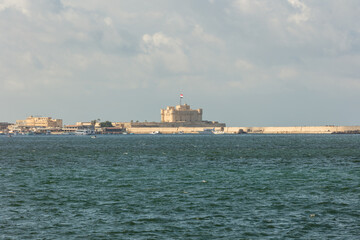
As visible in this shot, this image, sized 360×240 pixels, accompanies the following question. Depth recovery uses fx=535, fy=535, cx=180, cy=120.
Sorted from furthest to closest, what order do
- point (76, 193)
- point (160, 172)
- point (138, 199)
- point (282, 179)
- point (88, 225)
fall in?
point (160, 172)
point (282, 179)
point (76, 193)
point (138, 199)
point (88, 225)

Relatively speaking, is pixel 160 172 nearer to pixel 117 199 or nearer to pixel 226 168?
pixel 226 168

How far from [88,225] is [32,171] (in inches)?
1077

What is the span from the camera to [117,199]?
30.3 metres

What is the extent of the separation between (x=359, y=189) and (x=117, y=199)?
599 inches

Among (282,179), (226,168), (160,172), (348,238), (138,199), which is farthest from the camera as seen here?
(226,168)

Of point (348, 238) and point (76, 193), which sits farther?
point (76, 193)

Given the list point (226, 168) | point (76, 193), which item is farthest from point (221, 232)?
point (226, 168)

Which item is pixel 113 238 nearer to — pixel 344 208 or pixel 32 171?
pixel 344 208

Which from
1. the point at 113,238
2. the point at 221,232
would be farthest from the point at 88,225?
the point at 221,232

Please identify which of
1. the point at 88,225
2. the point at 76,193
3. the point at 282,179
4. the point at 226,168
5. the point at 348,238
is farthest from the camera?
the point at 226,168

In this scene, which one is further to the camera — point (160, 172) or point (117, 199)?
point (160, 172)

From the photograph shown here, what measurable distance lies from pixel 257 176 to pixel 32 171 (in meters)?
20.7

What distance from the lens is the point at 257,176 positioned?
42.3 metres

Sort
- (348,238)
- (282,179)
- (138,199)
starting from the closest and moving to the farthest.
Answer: (348,238) < (138,199) < (282,179)
